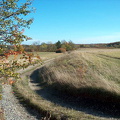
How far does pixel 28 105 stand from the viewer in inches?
334

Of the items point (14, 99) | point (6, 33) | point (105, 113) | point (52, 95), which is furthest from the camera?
point (52, 95)

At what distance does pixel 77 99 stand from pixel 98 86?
1.70m

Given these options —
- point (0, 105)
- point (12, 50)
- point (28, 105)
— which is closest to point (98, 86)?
point (28, 105)

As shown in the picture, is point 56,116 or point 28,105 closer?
point 56,116

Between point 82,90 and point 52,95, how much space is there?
8.04 feet

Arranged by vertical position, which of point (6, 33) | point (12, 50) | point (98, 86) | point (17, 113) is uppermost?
point (6, 33)

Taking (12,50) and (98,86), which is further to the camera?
(98,86)

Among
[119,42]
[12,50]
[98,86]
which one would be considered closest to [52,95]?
[98,86]

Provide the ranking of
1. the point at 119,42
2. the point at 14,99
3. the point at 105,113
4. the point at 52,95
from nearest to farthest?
1. the point at 105,113
2. the point at 14,99
3. the point at 52,95
4. the point at 119,42

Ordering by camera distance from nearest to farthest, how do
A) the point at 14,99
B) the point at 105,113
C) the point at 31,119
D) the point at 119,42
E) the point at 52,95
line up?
the point at 31,119 < the point at 105,113 < the point at 14,99 < the point at 52,95 < the point at 119,42

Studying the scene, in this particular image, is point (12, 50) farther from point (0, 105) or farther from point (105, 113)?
point (105, 113)

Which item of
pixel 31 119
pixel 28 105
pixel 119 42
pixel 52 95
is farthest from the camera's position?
pixel 119 42

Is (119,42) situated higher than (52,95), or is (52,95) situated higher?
(119,42)

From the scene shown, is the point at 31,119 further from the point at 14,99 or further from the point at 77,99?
the point at 77,99
